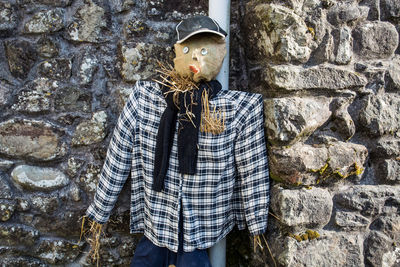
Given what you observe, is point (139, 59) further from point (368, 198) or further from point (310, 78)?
point (368, 198)

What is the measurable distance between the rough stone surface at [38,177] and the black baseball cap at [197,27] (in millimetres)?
985

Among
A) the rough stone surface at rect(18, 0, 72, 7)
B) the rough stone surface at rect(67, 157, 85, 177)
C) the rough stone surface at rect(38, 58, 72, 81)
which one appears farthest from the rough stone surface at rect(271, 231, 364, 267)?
the rough stone surface at rect(18, 0, 72, 7)

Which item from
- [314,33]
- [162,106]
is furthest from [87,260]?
[314,33]

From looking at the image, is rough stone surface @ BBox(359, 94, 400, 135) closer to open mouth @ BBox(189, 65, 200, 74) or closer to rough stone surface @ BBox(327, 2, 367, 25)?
rough stone surface @ BBox(327, 2, 367, 25)

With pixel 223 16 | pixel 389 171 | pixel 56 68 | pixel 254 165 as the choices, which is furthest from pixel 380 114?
pixel 56 68

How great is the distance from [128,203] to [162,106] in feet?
2.01

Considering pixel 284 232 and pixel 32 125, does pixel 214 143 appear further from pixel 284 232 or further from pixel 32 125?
pixel 32 125

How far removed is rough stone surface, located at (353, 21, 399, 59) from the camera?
5.39 feet

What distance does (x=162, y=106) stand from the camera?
1.68 meters

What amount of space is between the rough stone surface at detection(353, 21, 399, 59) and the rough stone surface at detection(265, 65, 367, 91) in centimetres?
14

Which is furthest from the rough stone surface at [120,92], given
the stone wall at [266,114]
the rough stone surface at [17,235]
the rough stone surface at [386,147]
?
the rough stone surface at [386,147]

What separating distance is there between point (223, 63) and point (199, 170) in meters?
0.55

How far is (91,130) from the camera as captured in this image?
1.84 meters

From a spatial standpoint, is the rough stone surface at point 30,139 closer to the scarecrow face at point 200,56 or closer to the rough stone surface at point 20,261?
the rough stone surface at point 20,261
